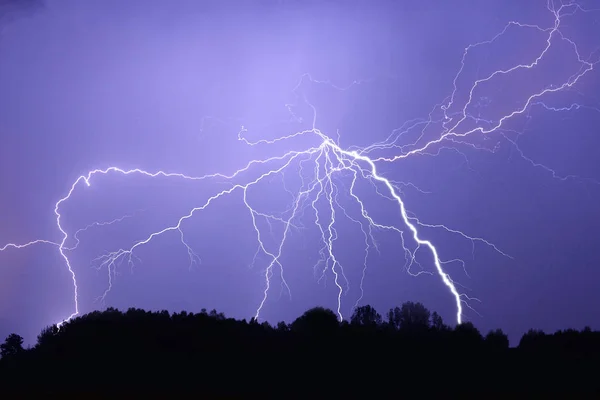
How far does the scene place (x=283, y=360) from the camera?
34.1 feet

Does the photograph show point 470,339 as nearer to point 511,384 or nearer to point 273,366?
point 511,384

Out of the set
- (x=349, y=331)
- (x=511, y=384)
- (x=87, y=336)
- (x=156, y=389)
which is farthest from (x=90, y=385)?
(x=511, y=384)

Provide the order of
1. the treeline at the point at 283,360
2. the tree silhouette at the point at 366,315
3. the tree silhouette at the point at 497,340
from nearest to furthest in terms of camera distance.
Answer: the treeline at the point at 283,360 → the tree silhouette at the point at 497,340 → the tree silhouette at the point at 366,315

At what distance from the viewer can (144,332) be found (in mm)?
11555

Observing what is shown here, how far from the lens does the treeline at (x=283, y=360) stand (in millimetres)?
9400

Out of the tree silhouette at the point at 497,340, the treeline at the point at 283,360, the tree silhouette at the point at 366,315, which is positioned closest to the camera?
the treeline at the point at 283,360

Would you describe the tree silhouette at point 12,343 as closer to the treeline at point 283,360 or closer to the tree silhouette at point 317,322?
the treeline at point 283,360

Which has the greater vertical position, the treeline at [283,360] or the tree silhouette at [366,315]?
the tree silhouette at [366,315]

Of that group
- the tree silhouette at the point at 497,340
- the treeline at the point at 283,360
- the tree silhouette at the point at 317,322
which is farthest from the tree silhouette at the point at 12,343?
the tree silhouette at the point at 497,340

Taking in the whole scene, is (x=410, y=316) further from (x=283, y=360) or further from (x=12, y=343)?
(x=12, y=343)

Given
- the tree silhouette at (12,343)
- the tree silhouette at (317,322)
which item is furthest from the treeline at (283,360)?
the tree silhouette at (12,343)

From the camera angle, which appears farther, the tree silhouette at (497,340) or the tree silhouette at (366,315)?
the tree silhouette at (366,315)

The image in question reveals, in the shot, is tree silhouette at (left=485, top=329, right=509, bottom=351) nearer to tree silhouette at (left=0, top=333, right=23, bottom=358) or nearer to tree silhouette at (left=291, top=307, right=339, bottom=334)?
tree silhouette at (left=291, top=307, right=339, bottom=334)

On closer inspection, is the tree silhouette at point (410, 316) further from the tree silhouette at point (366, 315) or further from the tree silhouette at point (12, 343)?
the tree silhouette at point (12, 343)
